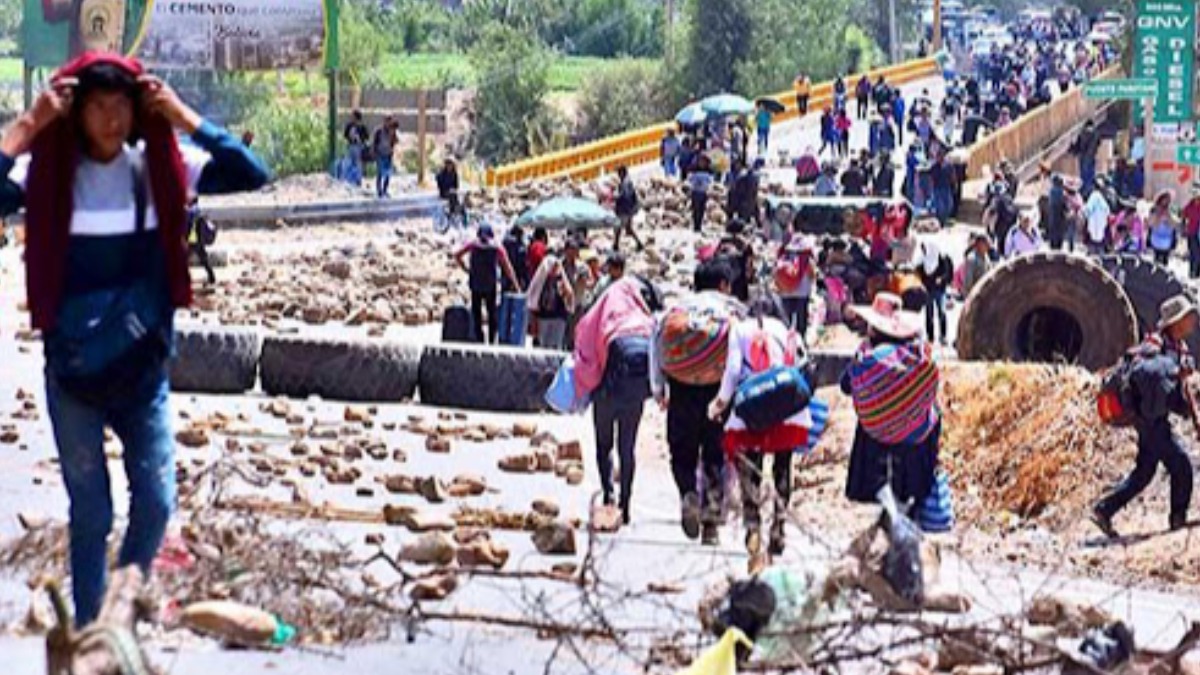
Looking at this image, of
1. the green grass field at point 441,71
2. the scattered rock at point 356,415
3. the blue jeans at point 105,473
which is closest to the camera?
the blue jeans at point 105,473

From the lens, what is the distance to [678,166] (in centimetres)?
5069

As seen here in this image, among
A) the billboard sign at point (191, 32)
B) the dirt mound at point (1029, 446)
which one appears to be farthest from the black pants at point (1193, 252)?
the dirt mound at point (1029, 446)

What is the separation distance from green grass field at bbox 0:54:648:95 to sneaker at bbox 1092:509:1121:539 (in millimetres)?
50472

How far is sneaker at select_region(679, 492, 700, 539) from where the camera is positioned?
41.1 ft

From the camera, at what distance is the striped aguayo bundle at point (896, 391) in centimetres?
1271

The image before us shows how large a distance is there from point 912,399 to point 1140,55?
3160 cm

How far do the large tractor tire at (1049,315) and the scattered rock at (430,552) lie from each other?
11.9 m

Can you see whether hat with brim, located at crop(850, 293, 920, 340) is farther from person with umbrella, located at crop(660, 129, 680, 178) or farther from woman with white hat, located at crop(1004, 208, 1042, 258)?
person with umbrella, located at crop(660, 129, 680, 178)

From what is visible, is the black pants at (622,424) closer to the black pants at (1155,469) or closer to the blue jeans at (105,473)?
the black pants at (1155,469)

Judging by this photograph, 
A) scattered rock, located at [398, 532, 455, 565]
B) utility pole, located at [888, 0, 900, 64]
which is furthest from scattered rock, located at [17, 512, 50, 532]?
utility pole, located at [888, 0, 900, 64]

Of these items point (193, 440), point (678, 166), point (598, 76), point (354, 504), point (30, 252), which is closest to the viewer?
point (30, 252)

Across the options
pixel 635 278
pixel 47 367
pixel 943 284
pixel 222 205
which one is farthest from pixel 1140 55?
pixel 47 367

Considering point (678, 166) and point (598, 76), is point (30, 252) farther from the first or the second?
point (598, 76)

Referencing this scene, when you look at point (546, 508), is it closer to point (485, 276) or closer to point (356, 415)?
point (356, 415)
